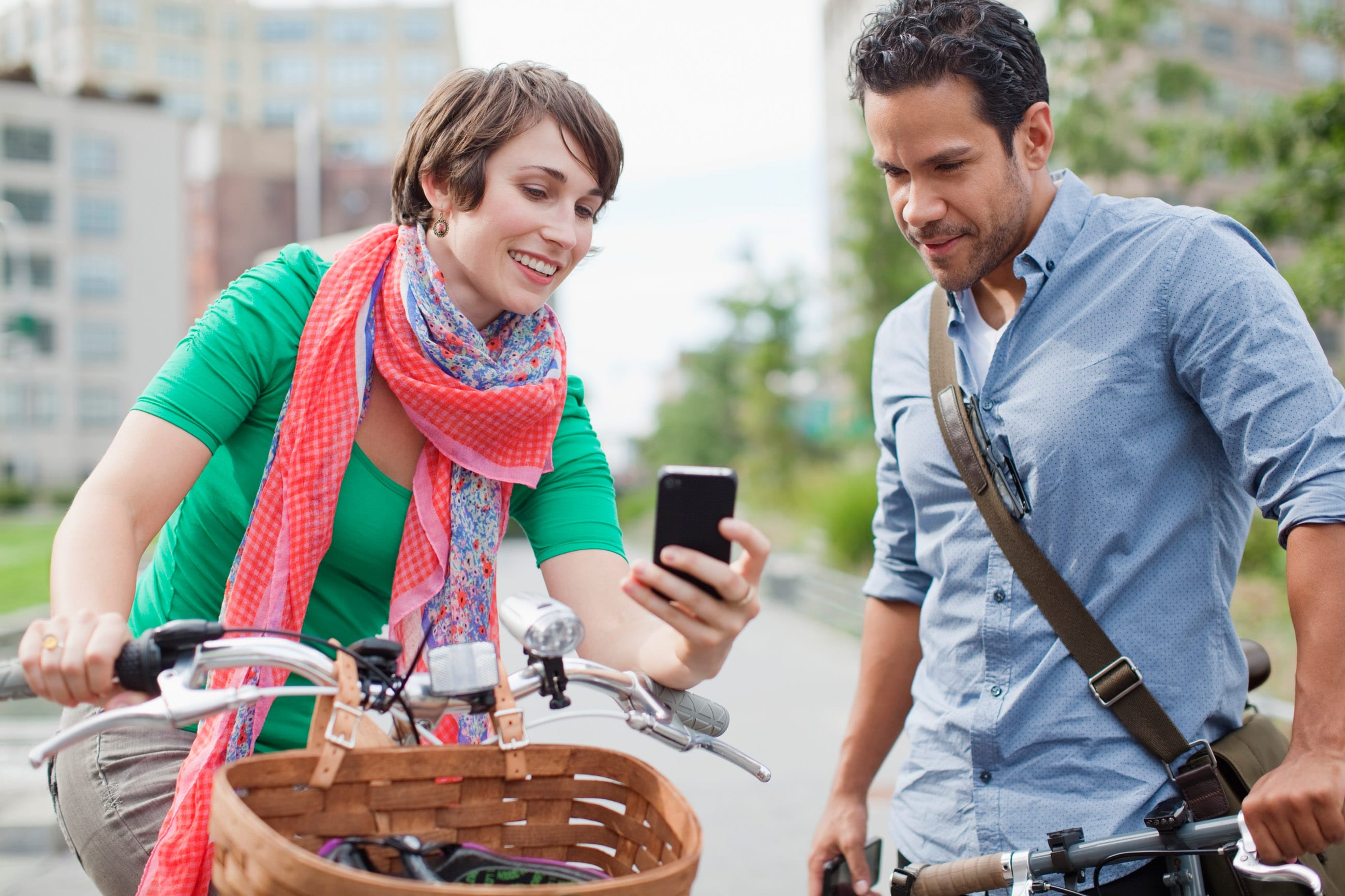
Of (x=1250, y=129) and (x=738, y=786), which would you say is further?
(x=1250, y=129)

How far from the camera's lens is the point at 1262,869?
1.68 m

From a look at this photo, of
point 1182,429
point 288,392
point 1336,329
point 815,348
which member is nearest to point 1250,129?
point 1182,429

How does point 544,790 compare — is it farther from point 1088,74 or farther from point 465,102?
point 1088,74

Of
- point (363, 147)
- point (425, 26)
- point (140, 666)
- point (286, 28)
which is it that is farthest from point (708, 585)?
point (286, 28)

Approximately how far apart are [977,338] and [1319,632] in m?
0.88

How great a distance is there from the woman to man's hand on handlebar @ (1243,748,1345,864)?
0.88 meters

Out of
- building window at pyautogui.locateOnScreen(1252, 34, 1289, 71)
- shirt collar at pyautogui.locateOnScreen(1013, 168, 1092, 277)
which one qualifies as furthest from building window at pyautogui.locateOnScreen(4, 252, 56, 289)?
shirt collar at pyautogui.locateOnScreen(1013, 168, 1092, 277)

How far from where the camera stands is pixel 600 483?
7.29ft

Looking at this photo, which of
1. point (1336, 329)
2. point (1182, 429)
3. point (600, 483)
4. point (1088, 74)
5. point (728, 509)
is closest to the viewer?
point (728, 509)

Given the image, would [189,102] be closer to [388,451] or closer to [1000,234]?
[388,451]

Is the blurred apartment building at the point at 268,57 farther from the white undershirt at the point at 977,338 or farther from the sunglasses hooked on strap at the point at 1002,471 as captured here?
the sunglasses hooked on strap at the point at 1002,471

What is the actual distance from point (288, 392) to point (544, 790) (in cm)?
89

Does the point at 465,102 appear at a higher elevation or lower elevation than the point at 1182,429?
higher

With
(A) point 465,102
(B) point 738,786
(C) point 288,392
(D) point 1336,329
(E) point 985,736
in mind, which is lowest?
(D) point 1336,329
